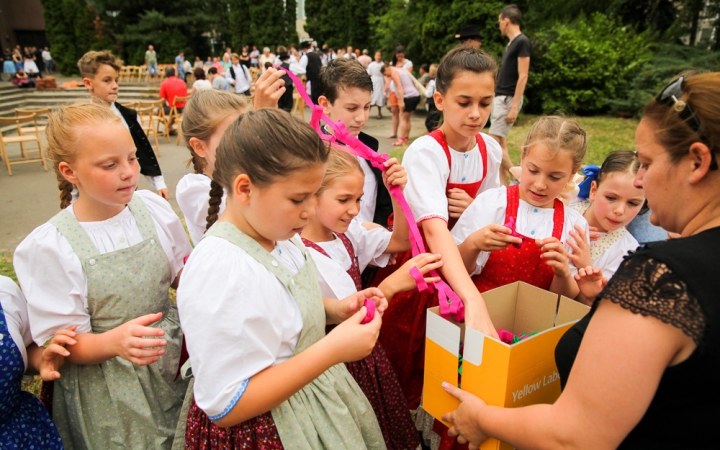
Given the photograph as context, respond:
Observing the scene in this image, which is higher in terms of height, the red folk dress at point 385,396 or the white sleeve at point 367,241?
the white sleeve at point 367,241

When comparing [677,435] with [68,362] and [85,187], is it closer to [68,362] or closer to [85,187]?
[68,362]

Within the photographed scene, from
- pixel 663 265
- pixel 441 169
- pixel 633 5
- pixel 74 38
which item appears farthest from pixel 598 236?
pixel 74 38

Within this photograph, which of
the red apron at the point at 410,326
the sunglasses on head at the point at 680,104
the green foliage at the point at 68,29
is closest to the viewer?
the sunglasses on head at the point at 680,104

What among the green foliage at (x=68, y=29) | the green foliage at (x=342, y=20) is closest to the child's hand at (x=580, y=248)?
the green foliage at (x=342, y=20)

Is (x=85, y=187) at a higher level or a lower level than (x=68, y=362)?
higher

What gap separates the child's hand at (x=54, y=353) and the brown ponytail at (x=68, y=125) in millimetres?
664

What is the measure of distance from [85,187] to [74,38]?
3141 centimetres

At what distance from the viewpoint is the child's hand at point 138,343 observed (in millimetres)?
1533

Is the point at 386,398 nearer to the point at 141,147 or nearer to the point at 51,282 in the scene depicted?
the point at 51,282

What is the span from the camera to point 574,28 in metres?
14.4

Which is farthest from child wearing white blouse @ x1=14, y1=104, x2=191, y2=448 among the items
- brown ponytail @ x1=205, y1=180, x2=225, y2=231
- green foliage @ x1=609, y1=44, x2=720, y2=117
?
green foliage @ x1=609, y1=44, x2=720, y2=117

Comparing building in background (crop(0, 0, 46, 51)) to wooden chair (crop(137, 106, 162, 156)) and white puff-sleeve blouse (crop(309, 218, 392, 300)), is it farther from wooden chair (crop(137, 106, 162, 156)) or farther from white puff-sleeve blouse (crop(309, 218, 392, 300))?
white puff-sleeve blouse (crop(309, 218, 392, 300))

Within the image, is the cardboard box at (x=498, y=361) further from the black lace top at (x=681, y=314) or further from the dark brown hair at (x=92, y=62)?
the dark brown hair at (x=92, y=62)

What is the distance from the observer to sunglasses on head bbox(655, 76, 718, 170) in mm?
1180
